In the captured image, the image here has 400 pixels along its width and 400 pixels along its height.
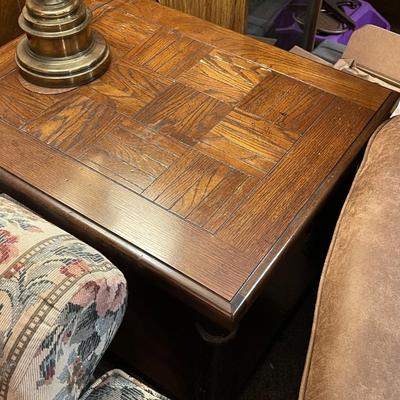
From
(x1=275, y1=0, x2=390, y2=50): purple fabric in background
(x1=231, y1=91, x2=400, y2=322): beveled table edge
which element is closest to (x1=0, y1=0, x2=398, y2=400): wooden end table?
(x1=231, y1=91, x2=400, y2=322): beveled table edge

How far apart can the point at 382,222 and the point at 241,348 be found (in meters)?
0.41

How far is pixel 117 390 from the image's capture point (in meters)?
0.65

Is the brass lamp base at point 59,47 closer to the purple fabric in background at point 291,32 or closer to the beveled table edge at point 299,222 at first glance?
the beveled table edge at point 299,222

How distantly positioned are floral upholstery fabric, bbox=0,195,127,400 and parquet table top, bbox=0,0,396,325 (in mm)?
137

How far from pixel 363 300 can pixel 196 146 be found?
1.16ft

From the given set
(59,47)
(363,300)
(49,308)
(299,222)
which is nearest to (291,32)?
(59,47)

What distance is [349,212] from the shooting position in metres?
0.65

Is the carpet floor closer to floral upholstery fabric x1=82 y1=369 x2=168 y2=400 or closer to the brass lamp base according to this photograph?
floral upholstery fabric x1=82 y1=369 x2=168 y2=400

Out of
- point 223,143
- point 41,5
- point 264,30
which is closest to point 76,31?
point 41,5

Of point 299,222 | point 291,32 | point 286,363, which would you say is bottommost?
point 286,363

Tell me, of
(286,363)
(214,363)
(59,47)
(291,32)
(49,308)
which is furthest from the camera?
(291,32)

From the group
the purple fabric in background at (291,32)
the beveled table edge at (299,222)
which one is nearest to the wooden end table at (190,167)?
the beveled table edge at (299,222)

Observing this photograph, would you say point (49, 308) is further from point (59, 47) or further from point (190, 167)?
point (59, 47)

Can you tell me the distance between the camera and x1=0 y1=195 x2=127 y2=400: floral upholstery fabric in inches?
19.2
